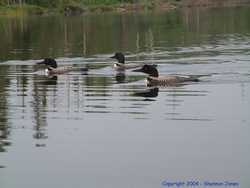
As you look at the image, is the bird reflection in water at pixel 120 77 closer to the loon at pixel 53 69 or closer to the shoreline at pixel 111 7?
the loon at pixel 53 69

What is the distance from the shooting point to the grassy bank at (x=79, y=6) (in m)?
140

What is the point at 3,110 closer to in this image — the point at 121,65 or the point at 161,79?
the point at 161,79

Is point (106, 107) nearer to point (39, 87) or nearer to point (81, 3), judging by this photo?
point (39, 87)

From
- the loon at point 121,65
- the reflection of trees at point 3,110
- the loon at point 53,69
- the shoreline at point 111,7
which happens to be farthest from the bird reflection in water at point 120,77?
the shoreline at point 111,7

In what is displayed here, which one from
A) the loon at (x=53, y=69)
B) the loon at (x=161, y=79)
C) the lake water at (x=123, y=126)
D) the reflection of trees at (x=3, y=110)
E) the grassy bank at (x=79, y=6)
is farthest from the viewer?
the grassy bank at (x=79, y=6)

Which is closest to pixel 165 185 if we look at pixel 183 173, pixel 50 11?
pixel 183 173

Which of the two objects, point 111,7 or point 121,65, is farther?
point 111,7

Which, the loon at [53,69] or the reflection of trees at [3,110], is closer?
the reflection of trees at [3,110]

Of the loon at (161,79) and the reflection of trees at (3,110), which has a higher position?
the loon at (161,79)

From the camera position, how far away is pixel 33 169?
19922 millimetres

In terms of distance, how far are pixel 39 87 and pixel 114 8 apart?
120 meters

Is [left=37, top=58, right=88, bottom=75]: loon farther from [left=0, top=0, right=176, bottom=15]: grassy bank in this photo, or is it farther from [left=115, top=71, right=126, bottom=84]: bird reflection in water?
[left=0, top=0, right=176, bottom=15]: grassy bank

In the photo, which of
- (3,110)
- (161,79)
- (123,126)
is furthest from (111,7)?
(123,126)

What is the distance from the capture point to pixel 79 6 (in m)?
148
